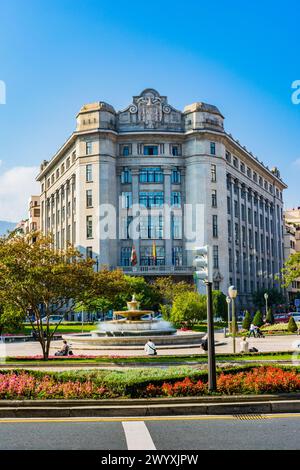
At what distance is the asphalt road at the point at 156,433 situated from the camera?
906 centimetres

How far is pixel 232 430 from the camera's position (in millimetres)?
10180

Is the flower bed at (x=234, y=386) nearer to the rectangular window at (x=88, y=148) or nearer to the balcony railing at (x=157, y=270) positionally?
the balcony railing at (x=157, y=270)

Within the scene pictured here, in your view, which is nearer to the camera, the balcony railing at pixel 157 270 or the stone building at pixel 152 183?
the balcony railing at pixel 157 270

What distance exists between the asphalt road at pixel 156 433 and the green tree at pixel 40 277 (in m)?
15.3

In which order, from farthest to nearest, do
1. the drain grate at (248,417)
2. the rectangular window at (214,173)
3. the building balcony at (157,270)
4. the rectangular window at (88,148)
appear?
the rectangular window at (214,173) → the rectangular window at (88,148) → the building balcony at (157,270) → the drain grate at (248,417)

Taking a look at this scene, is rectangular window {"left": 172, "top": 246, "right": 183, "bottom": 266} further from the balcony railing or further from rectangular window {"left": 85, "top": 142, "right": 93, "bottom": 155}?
rectangular window {"left": 85, "top": 142, "right": 93, "bottom": 155}

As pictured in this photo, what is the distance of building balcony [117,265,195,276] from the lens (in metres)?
80.3

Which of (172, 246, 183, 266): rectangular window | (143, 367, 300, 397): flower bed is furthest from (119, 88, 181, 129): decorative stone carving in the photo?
(143, 367, 300, 397): flower bed

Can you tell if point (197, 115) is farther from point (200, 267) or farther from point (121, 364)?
point (200, 267)

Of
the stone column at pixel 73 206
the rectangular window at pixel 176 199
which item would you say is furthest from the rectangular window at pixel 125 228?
the stone column at pixel 73 206

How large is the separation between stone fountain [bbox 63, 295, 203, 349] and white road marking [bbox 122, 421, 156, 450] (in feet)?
80.0

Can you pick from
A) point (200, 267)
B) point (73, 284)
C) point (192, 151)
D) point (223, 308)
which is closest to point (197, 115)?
point (192, 151)

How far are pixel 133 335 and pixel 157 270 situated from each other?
4256cm

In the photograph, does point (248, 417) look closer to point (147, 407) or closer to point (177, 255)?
point (147, 407)
